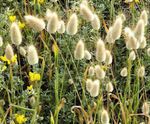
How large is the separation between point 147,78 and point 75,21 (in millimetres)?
642

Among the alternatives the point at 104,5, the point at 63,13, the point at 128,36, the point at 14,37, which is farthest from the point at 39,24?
the point at 104,5

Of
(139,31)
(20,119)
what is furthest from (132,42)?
(20,119)

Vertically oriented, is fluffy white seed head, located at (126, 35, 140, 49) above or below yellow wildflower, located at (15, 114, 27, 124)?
above

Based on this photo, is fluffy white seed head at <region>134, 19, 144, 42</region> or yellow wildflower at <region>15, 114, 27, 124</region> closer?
fluffy white seed head at <region>134, 19, 144, 42</region>

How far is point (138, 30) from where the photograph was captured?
5.16ft

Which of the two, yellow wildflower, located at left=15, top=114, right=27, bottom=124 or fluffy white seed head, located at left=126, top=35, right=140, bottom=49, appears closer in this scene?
fluffy white seed head, located at left=126, top=35, right=140, bottom=49

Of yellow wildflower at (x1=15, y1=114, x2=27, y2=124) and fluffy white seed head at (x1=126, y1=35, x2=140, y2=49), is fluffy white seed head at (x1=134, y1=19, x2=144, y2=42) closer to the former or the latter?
fluffy white seed head at (x1=126, y1=35, x2=140, y2=49)

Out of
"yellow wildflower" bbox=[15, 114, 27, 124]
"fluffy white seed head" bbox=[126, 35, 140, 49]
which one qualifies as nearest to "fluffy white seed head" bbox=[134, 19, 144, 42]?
"fluffy white seed head" bbox=[126, 35, 140, 49]

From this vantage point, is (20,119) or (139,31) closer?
(139,31)

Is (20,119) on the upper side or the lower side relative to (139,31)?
lower

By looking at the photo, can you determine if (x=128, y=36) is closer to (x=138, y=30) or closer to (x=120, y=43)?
(x=138, y=30)

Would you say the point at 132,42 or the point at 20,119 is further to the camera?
the point at 20,119

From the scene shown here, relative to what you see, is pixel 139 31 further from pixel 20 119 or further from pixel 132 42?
pixel 20 119

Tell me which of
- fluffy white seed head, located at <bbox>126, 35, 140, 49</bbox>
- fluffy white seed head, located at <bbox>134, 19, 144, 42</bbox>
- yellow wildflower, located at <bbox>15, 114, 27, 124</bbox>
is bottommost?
yellow wildflower, located at <bbox>15, 114, 27, 124</bbox>
